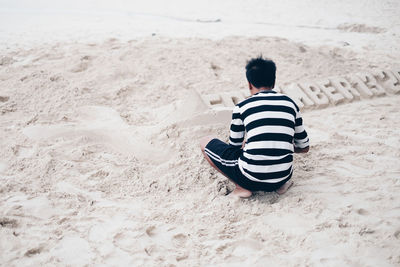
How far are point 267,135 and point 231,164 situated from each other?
0.32 metres

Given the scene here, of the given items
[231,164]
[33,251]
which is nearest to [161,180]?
[231,164]

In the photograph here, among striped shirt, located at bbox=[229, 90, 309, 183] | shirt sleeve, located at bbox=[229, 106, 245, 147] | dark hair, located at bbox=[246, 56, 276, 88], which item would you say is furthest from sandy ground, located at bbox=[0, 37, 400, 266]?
dark hair, located at bbox=[246, 56, 276, 88]

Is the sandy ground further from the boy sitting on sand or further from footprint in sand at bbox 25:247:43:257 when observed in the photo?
the boy sitting on sand

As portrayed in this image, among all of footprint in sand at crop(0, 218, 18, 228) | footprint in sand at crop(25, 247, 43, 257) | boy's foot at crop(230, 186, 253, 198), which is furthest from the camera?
boy's foot at crop(230, 186, 253, 198)

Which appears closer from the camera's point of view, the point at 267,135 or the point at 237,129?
the point at 267,135

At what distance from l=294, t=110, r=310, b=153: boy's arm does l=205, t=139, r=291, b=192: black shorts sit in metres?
0.24

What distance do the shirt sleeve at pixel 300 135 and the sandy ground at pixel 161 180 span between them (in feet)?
0.90

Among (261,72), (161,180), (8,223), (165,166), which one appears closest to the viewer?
(8,223)

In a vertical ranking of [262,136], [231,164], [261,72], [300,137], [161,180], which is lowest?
[161,180]

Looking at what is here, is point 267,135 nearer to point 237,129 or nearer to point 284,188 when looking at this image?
point 237,129

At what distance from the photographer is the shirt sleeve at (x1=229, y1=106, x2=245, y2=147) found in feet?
7.01

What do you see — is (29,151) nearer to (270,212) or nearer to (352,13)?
(270,212)

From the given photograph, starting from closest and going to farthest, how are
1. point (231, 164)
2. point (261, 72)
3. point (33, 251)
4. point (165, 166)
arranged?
1. point (33, 251)
2. point (261, 72)
3. point (231, 164)
4. point (165, 166)

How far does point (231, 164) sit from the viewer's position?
Answer: 220 centimetres
